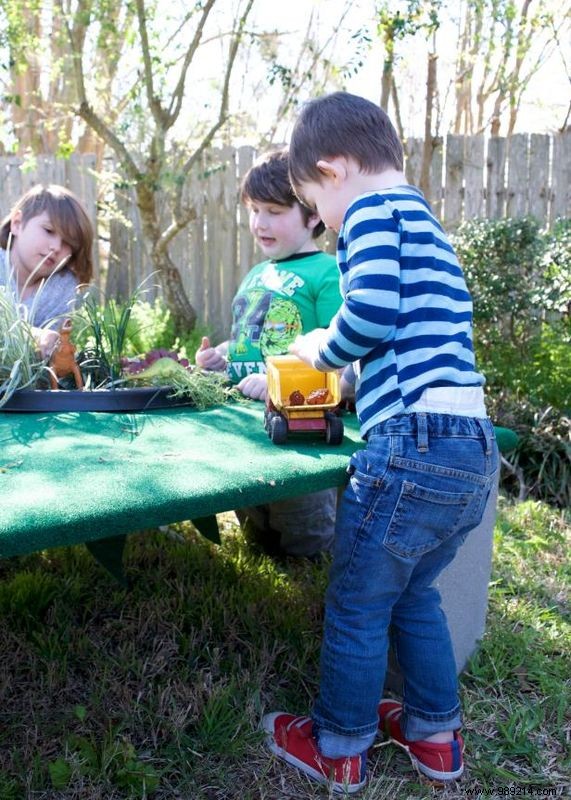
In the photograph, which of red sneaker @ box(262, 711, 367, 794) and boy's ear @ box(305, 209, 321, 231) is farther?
boy's ear @ box(305, 209, 321, 231)

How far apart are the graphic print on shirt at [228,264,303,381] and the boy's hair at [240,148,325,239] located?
0.85ft

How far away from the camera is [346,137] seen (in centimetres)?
170

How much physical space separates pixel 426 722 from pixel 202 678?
629 mm

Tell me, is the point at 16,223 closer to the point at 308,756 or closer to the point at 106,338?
the point at 106,338

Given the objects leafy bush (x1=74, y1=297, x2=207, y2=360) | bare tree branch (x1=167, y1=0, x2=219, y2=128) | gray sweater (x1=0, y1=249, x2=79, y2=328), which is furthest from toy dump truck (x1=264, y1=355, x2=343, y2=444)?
bare tree branch (x1=167, y1=0, x2=219, y2=128)

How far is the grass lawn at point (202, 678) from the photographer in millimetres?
1775

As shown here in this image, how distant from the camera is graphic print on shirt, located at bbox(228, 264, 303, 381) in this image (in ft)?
8.67

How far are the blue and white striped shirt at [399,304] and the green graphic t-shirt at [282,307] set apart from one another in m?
0.90

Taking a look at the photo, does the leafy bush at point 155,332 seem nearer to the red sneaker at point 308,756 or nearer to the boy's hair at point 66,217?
the boy's hair at point 66,217

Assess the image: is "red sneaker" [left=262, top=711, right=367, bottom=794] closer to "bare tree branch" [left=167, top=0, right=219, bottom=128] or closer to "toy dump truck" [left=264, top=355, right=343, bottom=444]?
"toy dump truck" [left=264, top=355, right=343, bottom=444]

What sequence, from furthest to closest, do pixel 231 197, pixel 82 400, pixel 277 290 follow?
pixel 231 197
pixel 277 290
pixel 82 400

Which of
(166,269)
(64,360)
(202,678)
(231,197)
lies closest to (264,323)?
(64,360)

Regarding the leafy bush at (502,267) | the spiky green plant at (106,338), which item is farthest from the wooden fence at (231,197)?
the spiky green plant at (106,338)

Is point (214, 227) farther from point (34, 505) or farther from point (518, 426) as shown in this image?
point (34, 505)
